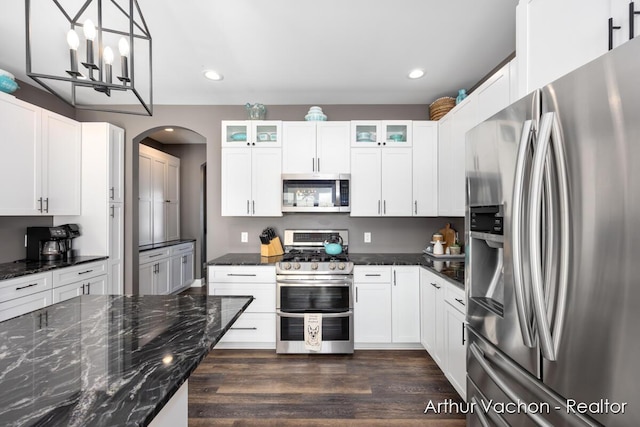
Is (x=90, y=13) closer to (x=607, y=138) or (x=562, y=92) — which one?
(x=562, y=92)

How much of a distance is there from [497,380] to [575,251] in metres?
0.68

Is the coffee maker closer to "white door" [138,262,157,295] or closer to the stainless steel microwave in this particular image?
"white door" [138,262,157,295]

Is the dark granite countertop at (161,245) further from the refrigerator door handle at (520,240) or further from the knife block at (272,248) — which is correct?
the refrigerator door handle at (520,240)

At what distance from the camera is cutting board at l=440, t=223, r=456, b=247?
124 inches

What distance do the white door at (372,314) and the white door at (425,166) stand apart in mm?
1009

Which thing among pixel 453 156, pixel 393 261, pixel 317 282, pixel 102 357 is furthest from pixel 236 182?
pixel 102 357

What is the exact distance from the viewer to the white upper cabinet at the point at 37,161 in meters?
2.42

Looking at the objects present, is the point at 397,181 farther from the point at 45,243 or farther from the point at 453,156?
the point at 45,243

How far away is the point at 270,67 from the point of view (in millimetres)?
2576

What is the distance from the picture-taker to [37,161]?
2.67 metres

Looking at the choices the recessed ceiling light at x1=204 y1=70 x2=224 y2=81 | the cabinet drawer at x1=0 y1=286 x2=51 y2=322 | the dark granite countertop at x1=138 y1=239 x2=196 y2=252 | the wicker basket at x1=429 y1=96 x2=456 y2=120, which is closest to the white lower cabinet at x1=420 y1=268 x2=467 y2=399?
the wicker basket at x1=429 y1=96 x2=456 y2=120

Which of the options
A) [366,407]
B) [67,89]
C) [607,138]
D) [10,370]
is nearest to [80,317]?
[10,370]

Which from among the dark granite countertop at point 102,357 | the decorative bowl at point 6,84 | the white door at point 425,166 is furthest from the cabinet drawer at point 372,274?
the decorative bowl at point 6,84

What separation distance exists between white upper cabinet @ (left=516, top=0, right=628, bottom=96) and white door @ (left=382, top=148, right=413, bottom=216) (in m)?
1.73
